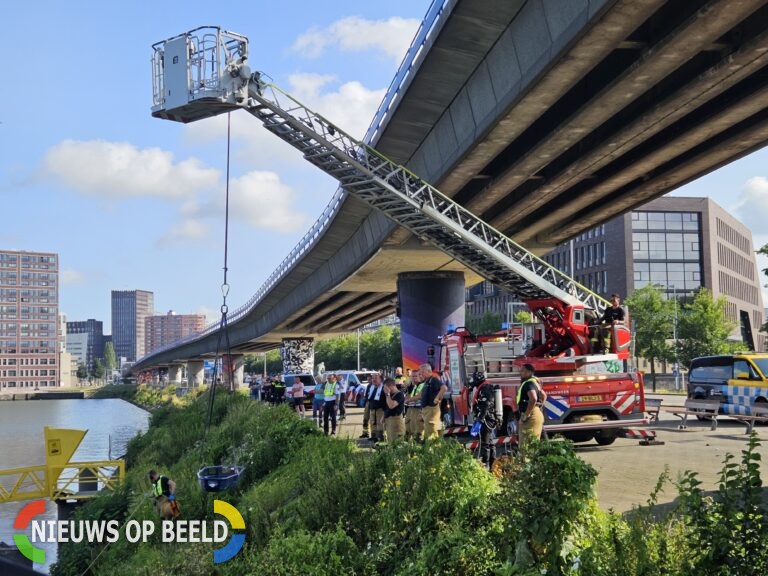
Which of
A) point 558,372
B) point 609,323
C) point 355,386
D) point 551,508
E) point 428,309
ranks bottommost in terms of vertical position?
point 355,386

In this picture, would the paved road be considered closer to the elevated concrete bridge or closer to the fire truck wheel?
the fire truck wheel

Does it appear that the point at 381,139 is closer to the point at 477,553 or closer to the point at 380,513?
the point at 380,513

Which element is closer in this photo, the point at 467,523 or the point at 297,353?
the point at 467,523

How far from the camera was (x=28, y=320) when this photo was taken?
185 m

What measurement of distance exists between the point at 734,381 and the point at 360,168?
1154 cm

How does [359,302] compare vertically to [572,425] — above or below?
above

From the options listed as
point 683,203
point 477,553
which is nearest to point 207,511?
point 477,553

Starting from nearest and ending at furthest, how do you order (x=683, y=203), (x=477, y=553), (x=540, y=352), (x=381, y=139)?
(x=477, y=553)
(x=540, y=352)
(x=381, y=139)
(x=683, y=203)

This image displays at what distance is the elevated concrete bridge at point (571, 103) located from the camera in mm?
13203

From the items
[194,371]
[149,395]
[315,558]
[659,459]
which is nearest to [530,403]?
[659,459]

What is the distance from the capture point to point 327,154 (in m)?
20.5

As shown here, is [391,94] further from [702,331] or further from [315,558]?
[702,331]

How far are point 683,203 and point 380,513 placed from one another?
311 ft

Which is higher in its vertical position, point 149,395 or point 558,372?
point 558,372
